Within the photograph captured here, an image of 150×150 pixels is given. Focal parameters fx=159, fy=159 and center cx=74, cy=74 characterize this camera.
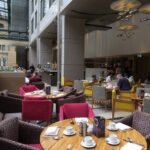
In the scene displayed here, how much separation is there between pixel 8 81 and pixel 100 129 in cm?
612

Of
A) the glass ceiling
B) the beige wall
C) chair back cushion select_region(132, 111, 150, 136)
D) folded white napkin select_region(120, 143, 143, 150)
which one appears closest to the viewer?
folded white napkin select_region(120, 143, 143, 150)

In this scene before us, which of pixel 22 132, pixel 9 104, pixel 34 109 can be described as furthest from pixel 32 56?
pixel 22 132

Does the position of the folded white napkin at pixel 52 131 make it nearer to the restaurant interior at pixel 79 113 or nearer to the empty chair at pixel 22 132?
the restaurant interior at pixel 79 113

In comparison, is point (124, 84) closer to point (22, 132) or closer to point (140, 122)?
point (140, 122)

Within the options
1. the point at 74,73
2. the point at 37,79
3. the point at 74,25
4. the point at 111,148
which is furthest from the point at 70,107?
the point at 74,25

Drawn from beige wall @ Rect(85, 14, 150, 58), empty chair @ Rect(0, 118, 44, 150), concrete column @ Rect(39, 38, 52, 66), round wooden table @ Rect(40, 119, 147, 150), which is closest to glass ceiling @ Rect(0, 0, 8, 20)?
concrete column @ Rect(39, 38, 52, 66)

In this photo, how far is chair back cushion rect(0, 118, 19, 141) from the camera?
1916 millimetres

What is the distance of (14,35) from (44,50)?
1313 cm

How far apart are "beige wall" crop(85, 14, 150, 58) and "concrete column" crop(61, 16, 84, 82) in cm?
357

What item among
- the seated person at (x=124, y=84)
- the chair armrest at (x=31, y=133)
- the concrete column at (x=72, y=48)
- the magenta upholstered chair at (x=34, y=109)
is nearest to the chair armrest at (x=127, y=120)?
the chair armrest at (x=31, y=133)

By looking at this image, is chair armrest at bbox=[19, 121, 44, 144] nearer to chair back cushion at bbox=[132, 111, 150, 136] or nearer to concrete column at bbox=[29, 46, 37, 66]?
chair back cushion at bbox=[132, 111, 150, 136]

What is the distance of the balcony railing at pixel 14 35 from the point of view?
2664 cm

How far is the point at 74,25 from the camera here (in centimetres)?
949

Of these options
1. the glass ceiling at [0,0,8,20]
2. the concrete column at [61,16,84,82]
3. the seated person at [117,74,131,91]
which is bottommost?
the seated person at [117,74,131,91]
